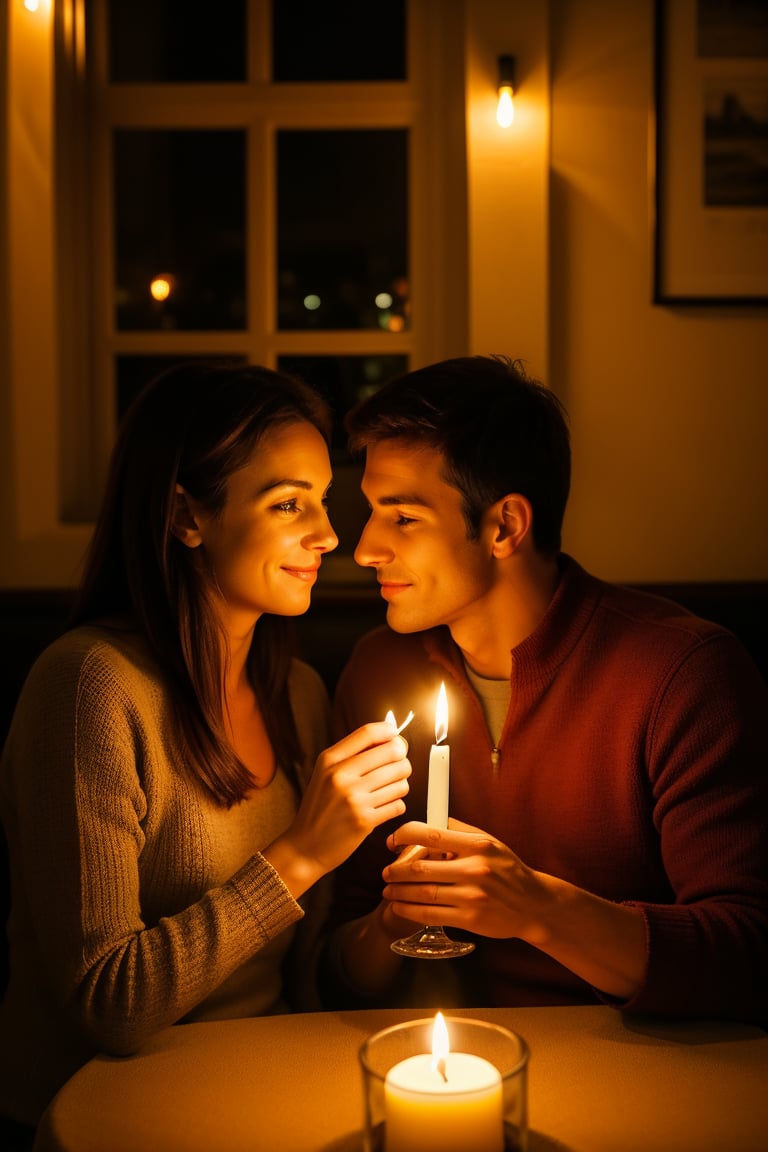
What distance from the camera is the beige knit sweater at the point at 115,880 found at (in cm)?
157

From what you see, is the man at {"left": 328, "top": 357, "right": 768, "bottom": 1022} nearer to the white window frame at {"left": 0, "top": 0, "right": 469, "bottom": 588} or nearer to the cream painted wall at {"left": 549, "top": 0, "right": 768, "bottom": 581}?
the cream painted wall at {"left": 549, "top": 0, "right": 768, "bottom": 581}

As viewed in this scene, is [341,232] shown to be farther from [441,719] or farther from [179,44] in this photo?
[441,719]

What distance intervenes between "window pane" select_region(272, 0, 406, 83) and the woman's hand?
2712 mm

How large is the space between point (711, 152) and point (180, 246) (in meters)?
1.74

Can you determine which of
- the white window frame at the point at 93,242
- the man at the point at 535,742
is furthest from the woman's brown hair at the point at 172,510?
the white window frame at the point at 93,242

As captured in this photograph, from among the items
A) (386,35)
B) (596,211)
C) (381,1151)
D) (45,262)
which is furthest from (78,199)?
(381,1151)

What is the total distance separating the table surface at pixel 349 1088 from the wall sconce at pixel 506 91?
2.50 meters

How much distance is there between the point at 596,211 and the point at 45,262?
5.46 feet

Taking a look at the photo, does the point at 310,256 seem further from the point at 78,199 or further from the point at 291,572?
the point at 291,572

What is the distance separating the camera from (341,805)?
1616 mm

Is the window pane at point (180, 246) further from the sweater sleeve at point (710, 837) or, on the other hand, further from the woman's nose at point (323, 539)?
the sweater sleeve at point (710, 837)

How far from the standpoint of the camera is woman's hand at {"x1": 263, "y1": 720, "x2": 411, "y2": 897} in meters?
1.62

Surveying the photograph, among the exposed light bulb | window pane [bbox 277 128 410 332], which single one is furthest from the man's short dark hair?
window pane [bbox 277 128 410 332]

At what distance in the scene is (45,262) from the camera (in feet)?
10.6
